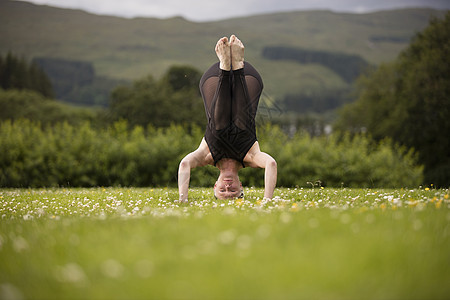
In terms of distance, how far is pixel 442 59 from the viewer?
1768 inches

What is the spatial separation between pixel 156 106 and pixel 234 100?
41.3 m

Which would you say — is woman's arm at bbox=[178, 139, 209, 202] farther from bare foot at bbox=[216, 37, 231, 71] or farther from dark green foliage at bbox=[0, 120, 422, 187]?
dark green foliage at bbox=[0, 120, 422, 187]

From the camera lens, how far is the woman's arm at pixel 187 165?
8578 millimetres

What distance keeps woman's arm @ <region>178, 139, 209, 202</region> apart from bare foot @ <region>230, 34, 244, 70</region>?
186cm

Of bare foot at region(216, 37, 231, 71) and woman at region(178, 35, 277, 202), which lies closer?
bare foot at region(216, 37, 231, 71)

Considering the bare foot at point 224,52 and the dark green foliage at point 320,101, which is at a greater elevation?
the bare foot at point 224,52

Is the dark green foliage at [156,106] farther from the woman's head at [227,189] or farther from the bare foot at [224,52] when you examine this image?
the bare foot at [224,52]

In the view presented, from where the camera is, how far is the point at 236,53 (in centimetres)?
813

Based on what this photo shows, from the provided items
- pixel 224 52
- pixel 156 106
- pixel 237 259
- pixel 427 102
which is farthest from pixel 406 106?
pixel 237 259

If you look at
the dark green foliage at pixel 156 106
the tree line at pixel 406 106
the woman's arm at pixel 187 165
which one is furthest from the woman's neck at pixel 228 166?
the dark green foliage at pixel 156 106

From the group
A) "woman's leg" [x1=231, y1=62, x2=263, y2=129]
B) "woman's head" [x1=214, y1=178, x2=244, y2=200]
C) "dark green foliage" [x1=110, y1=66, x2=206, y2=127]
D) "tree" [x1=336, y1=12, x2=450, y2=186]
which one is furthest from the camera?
"dark green foliage" [x1=110, y1=66, x2=206, y2=127]

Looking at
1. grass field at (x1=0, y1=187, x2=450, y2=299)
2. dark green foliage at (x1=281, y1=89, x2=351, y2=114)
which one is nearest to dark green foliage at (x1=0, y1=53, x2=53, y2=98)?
dark green foliage at (x1=281, y1=89, x2=351, y2=114)

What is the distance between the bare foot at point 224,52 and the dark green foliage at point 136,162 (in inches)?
421

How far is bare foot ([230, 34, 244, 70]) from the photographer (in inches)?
317
